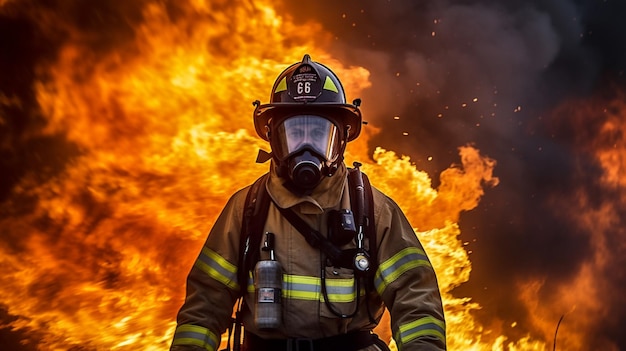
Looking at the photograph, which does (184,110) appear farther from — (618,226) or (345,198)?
(618,226)

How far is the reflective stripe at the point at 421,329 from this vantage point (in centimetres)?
292

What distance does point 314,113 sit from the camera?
11.3 feet

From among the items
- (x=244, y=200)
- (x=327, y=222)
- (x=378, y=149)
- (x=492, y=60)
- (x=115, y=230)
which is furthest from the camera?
(x=492, y=60)

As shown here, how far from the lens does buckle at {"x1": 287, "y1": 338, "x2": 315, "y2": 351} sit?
2977mm

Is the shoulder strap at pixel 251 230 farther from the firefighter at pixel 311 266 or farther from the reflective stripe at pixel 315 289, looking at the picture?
the reflective stripe at pixel 315 289

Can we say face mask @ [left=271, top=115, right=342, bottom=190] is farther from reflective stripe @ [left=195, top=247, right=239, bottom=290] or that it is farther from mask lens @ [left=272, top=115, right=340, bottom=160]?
reflective stripe @ [left=195, top=247, right=239, bottom=290]

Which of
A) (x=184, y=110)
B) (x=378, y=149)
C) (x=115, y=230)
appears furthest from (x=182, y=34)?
(x=378, y=149)

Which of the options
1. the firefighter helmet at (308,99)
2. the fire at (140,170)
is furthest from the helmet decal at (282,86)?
the fire at (140,170)

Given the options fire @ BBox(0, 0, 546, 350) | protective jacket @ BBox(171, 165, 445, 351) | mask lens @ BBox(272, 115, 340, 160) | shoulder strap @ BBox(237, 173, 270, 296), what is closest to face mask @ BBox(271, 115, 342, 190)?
mask lens @ BBox(272, 115, 340, 160)

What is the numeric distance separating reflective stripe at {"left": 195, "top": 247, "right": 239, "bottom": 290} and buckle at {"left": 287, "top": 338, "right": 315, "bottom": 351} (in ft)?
1.63

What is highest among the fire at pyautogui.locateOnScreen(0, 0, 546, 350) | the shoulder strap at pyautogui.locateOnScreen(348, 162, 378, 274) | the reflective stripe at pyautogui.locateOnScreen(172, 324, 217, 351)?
the fire at pyautogui.locateOnScreen(0, 0, 546, 350)

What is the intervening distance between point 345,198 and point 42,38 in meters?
4.30

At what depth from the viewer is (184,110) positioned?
6.68 metres

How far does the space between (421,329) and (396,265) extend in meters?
0.38
